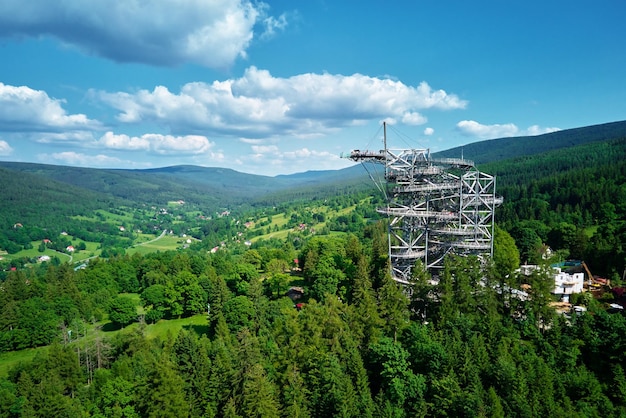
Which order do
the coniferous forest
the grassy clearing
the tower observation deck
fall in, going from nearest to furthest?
the coniferous forest → the tower observation deck → the grassy clearing

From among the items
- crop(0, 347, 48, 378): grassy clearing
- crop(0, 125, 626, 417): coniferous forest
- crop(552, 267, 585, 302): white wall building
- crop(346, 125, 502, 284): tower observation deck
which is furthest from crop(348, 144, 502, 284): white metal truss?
crop(0, 347, 48, 378): grassy clearing

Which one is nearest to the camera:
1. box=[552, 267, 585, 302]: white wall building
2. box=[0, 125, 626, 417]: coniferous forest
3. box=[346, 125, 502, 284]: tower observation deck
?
box=[0, 125, 626, 417]: coniferous forest

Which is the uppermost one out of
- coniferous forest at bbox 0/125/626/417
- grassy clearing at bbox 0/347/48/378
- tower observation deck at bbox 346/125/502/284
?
tower observation deck at bbox 346/125/502/284

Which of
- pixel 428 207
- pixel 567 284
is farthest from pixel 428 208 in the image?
pixel 567 284

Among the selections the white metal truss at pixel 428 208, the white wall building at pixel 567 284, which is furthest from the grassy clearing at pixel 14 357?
the white wall building at pixel 567 284

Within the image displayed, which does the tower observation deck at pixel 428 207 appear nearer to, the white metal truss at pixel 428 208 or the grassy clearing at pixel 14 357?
the white metal truss at pixel 428 208

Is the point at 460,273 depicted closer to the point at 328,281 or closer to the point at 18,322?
the point at 328,281

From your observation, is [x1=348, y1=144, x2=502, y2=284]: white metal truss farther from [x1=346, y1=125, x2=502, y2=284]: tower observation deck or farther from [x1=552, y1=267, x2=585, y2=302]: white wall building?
[x1=552, y1=267, x2=585, y2=302]: white wall building

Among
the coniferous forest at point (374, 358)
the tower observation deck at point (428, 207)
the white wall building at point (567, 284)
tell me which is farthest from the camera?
the white wall building at point (567, 284)

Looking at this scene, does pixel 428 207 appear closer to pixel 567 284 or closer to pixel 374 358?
pixel 567 284
